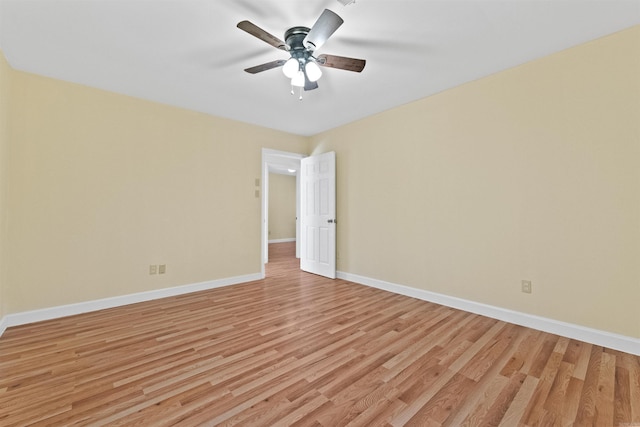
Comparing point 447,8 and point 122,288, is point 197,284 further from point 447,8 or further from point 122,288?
point 447,8

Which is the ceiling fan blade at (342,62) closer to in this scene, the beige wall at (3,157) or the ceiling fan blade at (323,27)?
the ceiling fan blade at (323,27)

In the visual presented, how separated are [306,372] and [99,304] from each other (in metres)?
2.77

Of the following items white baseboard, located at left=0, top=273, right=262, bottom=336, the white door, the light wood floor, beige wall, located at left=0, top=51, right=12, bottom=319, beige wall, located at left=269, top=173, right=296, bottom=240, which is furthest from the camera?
beige wall, located at left=269, top=173, right=296, bottom=240

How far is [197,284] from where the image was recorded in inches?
151

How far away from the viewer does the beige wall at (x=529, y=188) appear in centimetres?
220

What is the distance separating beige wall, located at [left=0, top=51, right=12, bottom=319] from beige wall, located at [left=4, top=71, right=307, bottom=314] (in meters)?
0.10

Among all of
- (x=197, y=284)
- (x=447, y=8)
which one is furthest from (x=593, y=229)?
(x=197, y=284)

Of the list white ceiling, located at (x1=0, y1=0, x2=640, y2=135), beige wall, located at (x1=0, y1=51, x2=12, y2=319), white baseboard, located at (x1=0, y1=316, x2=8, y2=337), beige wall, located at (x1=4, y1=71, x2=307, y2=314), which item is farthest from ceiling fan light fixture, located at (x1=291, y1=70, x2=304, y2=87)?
white baseboard, located at (x1=0, y1=316, x2=8, y2=337)

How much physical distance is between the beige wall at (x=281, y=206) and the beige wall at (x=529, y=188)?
5.90 m

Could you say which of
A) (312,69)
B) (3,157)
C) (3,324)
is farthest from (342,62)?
(3,324)

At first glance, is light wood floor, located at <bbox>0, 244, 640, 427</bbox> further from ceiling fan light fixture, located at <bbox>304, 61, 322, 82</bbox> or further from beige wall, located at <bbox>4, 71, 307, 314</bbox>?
ceiling fan light fixture, located at <bbox>304, 61, 322, 82</bbox>

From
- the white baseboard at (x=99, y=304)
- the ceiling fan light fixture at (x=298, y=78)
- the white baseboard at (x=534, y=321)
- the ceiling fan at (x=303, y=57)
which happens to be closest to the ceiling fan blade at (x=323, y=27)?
the ceiling fan at (x=303, y=57)

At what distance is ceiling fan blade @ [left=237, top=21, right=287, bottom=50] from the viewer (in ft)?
5.69

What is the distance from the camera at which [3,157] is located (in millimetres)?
2529
